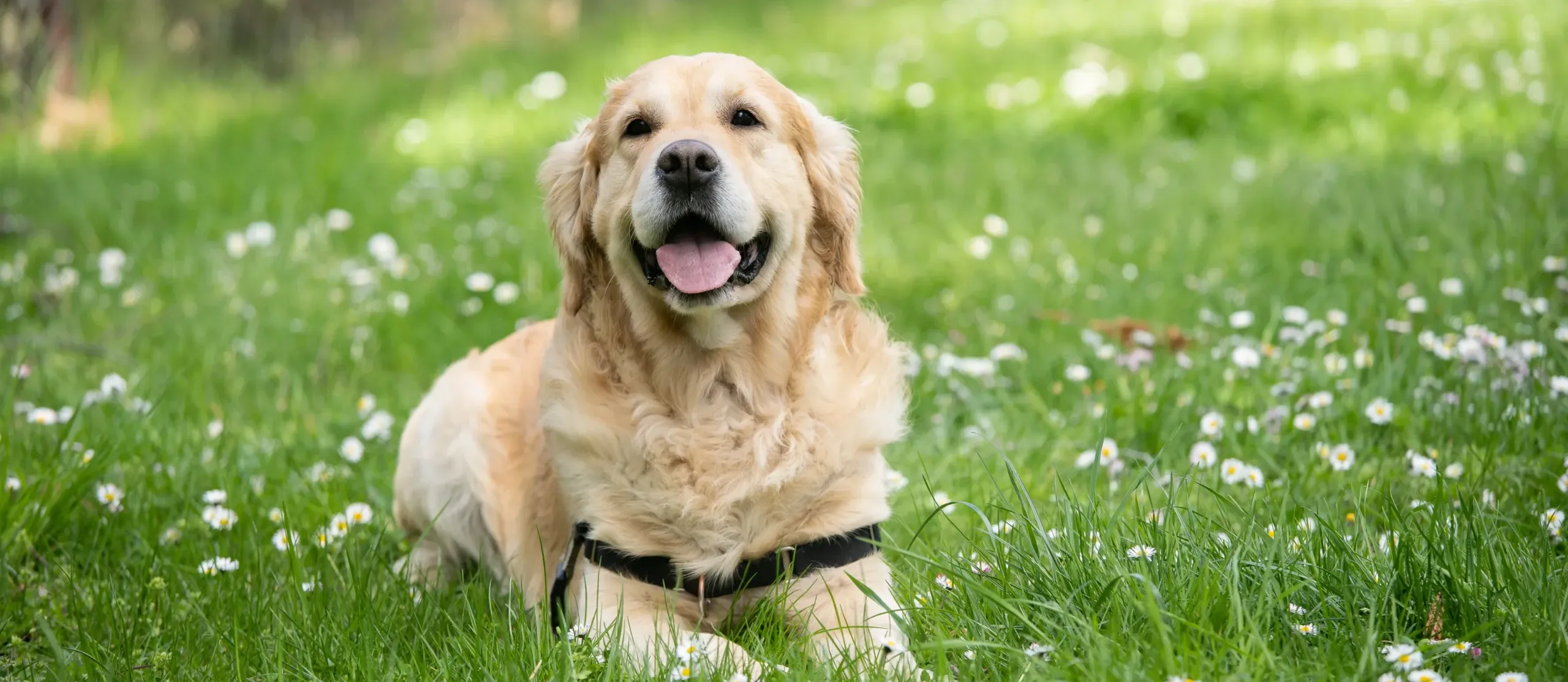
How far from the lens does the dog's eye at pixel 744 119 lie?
9.27 feet

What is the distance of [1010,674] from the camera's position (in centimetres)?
213

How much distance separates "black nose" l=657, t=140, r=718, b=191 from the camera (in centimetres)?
260

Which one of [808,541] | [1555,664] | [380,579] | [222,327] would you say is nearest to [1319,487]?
[1555,664]

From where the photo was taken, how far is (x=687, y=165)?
2594mm

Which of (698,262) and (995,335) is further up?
(698,262)

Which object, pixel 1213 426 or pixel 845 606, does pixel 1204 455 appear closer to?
pixel 1213 426

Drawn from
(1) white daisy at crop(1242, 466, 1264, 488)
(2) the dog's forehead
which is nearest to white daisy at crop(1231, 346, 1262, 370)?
(1) white daisy at crop(1242, 466, 1264, 488)

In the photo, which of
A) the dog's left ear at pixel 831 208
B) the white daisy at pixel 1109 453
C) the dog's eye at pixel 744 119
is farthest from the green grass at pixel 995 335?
the dog's eye at pixel 744 119

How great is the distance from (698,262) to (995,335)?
1.99 meters

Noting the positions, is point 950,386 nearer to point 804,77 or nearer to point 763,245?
point 763,245

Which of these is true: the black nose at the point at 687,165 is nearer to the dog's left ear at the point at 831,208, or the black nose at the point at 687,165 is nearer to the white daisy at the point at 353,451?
the dog's left ear at the point at 831,208

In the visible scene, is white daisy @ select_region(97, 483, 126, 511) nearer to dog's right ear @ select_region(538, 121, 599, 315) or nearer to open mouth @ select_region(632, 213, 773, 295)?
dog's right ear @ select_region(538, 121, 599, 315)

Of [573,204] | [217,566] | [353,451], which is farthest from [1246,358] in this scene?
[217,566]

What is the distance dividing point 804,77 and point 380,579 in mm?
5960
